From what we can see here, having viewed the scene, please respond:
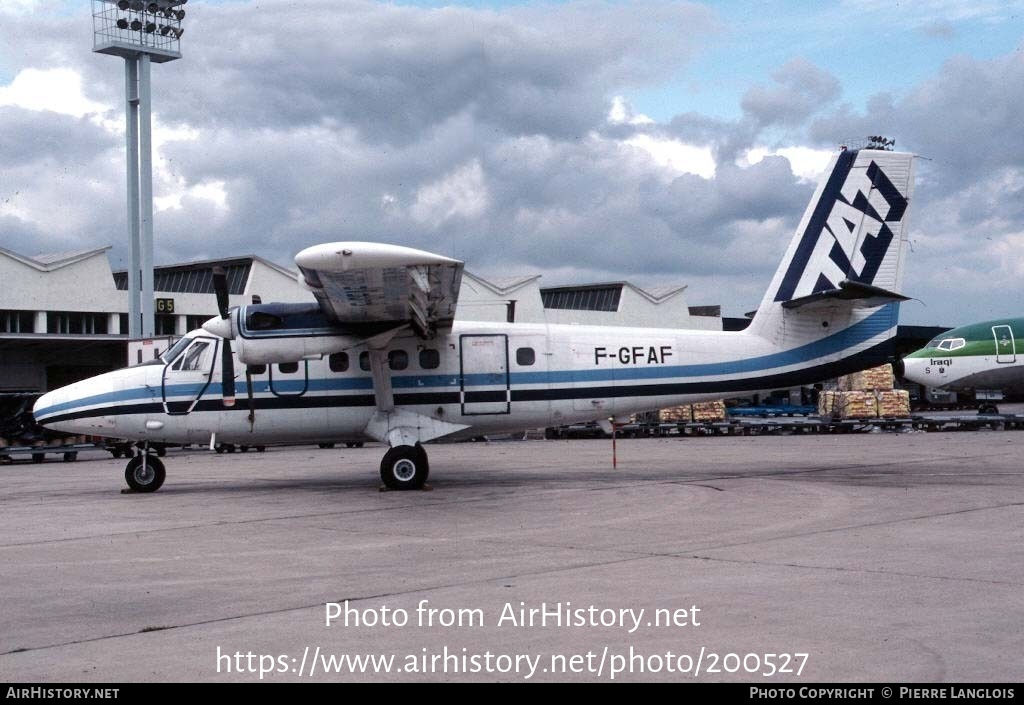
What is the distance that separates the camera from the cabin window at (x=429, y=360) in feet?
58.7

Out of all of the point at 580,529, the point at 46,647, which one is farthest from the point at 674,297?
the point at 46,647

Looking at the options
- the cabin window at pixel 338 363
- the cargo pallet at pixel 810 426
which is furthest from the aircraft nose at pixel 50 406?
the cargo pallet at pixel 810 426

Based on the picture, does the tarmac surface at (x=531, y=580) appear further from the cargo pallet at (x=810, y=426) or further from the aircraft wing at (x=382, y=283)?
the cargo pallet at (x=810, y=426)

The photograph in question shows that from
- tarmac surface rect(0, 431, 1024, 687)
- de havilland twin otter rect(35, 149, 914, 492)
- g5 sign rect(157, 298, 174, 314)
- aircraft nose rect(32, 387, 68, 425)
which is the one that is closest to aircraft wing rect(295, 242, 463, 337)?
de havilland twin otter rect(35, 149, 914, 492)

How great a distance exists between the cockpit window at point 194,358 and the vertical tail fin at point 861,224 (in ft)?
32.8

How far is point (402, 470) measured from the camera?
17.1m

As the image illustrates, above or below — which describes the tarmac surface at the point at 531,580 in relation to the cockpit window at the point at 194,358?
below

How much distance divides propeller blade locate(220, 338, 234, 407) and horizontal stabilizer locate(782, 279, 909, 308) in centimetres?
989

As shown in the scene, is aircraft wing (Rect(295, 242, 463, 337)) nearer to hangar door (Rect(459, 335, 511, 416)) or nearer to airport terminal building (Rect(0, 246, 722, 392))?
hangar door (Rect(459, 335, 511, 416))

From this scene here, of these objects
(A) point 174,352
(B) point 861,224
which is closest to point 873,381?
(B) point 861,224

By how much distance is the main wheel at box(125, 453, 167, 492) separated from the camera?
17812 millimetres

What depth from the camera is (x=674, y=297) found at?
2680 inches

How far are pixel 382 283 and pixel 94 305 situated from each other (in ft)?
114

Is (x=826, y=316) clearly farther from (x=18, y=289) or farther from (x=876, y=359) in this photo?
(x=18, y=289)
